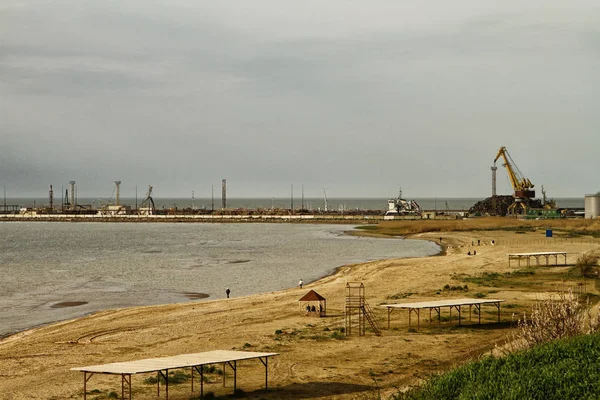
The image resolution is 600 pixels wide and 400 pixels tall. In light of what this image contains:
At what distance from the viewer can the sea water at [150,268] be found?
5756 cm

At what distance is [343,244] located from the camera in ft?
411

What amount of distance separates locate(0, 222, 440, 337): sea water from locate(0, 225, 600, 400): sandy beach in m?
7.26

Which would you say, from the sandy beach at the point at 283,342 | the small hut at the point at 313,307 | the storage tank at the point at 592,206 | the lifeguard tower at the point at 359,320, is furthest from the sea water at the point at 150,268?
the storage tank at the point at 592,206

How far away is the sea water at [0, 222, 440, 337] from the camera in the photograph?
57562mm

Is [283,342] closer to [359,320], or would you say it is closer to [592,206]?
[359,320]

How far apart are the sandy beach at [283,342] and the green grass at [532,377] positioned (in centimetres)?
440

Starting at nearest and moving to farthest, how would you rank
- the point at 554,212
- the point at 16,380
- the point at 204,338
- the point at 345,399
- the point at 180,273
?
the point at 345,399
the point at 16,380
the point at 204,338
the point at 180,273
the point at 554,212

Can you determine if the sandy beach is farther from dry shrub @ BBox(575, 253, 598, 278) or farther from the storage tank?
the storage tank

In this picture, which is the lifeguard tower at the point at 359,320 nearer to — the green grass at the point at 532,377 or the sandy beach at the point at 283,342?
the sandy beach at the point at 283,342

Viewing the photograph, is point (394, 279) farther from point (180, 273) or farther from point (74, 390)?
point (74, 390)

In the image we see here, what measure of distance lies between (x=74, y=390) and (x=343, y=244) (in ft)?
325

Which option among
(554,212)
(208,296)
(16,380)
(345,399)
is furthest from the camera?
(554,212)

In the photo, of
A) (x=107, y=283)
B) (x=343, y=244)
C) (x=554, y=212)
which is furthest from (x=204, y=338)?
(x=554, y=212)

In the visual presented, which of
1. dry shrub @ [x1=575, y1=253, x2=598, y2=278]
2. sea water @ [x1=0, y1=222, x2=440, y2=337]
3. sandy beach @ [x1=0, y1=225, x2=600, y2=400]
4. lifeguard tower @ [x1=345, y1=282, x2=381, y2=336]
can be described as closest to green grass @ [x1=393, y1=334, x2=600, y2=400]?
sandy beach @ [x1=0, y1=225, x2=600, y2=400]
